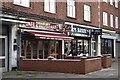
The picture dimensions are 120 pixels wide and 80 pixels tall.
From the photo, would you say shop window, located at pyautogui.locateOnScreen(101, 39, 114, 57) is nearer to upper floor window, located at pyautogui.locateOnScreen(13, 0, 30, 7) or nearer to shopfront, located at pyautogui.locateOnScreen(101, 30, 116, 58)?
shopfront, located at pyautogui.locateOnScreen(101, 30, 116, 58)

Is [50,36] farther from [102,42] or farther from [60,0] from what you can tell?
[102,42]

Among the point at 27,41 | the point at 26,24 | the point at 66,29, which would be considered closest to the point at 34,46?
the point at 27,41

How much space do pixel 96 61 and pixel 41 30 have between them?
482cm

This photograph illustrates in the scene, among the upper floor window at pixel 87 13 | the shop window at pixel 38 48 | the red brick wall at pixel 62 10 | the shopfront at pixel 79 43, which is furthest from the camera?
the upper floor window at pixel 87 13

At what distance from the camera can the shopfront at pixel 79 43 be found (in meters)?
27.0

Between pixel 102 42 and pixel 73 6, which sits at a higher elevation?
pixel 73 6

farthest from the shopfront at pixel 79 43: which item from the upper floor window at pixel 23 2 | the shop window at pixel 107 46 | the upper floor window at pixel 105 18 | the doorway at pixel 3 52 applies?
the doorway at pixel 3 52

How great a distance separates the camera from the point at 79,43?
2938 cm

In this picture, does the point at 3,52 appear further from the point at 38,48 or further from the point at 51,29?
the point at 51,29

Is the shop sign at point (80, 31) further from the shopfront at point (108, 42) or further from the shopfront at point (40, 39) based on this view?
the shopfront at point (108, 42)

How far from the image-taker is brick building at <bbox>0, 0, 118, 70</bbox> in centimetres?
1942

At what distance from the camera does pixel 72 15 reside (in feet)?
89.2

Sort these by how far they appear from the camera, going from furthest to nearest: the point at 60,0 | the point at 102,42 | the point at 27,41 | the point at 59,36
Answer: the point at 102,42, the point at 60,0, the point at 59,36, the point at 27,41

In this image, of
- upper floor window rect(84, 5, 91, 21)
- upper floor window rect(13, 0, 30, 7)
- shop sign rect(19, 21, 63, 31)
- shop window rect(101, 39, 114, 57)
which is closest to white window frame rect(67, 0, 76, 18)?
shop sign rect(19, 21, 63, 31)
